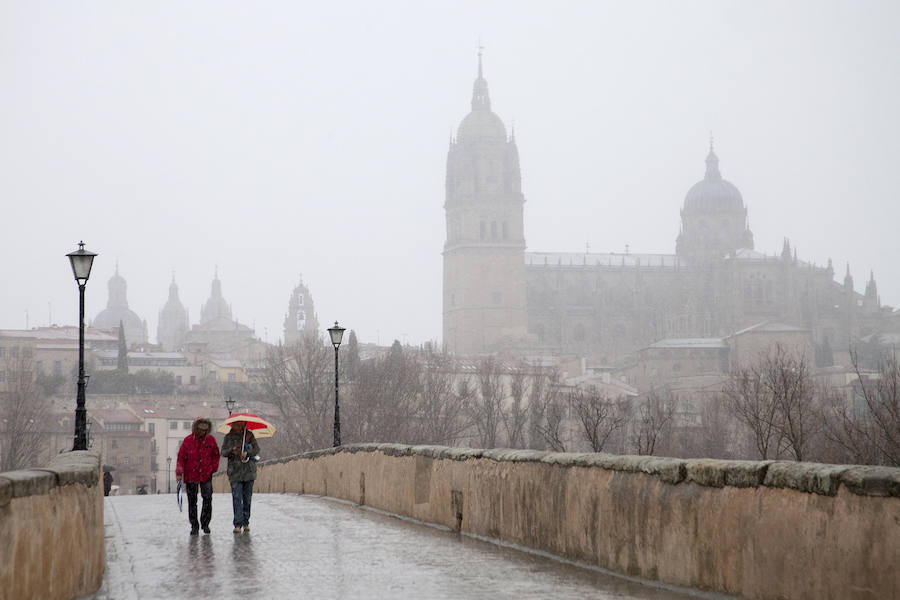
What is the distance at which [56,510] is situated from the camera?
8.30 m

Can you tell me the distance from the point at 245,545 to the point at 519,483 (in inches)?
101

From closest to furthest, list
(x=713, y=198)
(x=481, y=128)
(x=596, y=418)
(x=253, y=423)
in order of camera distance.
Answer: (x=253, y=423), (x=596, y=418), (x=481, y=128), (x=713, y=198)

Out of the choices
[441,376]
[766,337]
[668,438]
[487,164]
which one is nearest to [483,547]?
[668,438]

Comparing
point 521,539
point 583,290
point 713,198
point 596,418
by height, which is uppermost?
point 713,198

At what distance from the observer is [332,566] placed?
420 inches

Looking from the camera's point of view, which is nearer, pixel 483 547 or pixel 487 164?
pixel 483 547

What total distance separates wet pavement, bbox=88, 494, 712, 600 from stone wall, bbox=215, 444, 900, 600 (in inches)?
9.5

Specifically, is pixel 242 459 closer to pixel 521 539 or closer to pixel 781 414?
pixel 521 539

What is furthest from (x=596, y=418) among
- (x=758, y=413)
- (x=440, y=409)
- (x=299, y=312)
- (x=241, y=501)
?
(x=299, y=312)

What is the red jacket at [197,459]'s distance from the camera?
1350cm

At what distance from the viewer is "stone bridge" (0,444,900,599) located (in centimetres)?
732

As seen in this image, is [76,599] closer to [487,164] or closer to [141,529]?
[141,529]

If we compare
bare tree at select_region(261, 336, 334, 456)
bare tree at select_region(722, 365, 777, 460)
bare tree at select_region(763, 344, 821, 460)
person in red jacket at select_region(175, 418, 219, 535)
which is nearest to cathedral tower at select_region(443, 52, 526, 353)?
bare tree at select_region(722, 365, 777, 460)

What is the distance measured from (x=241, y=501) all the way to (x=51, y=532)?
18.8 ft
